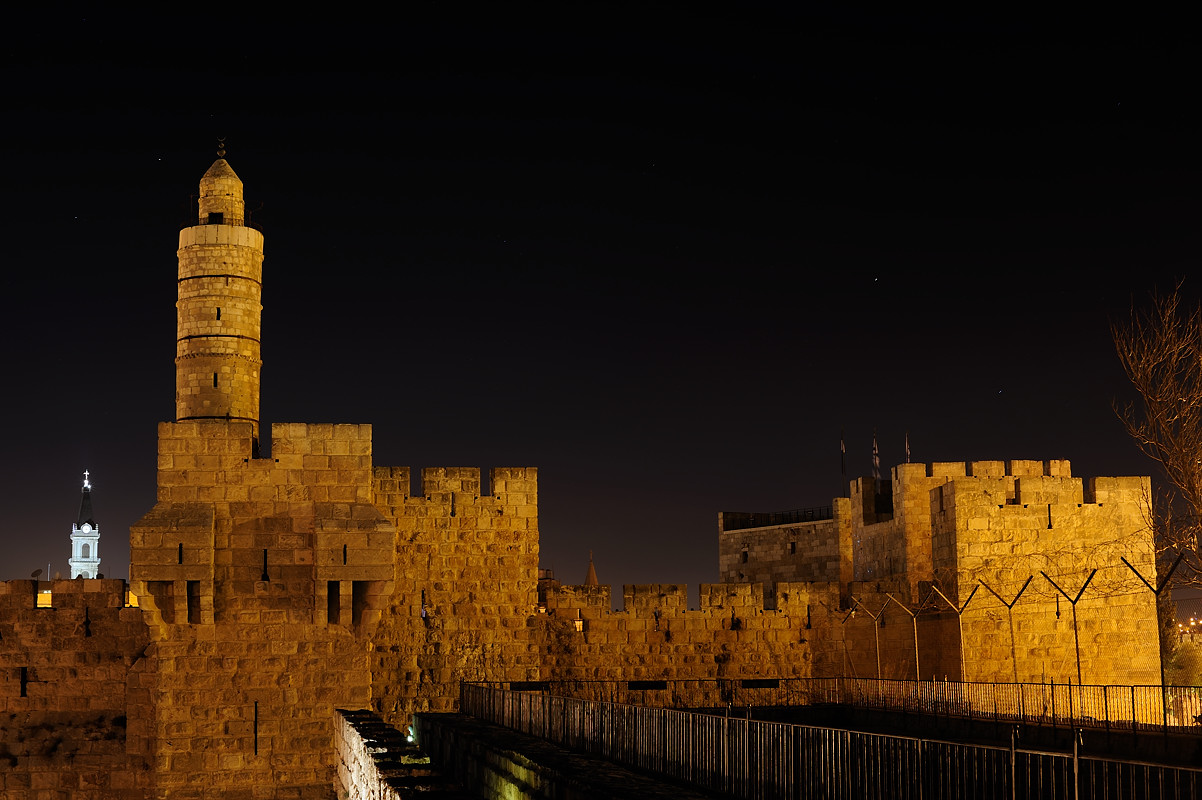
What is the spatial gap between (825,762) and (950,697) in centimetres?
823

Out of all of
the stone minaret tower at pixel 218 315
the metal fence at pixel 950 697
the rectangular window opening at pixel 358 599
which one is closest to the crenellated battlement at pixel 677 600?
the metal fence at pixel 950 697

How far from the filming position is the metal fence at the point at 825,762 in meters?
6.80

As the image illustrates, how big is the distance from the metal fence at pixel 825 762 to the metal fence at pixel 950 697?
9.75ft

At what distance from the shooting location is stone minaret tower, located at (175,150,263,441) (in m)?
19.3

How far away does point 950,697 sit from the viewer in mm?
15367

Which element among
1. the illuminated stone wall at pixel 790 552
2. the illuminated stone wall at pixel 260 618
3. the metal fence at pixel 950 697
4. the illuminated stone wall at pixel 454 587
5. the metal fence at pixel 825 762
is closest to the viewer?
the metal fence at pixel 825 762

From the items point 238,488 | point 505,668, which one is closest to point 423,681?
point 505,668

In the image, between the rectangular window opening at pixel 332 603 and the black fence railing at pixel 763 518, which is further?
the black fence railing at pixel 763 518

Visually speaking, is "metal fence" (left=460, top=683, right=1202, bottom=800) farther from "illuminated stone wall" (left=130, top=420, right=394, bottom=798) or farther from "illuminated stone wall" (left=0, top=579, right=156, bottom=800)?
"illuminated stone wall" (left=0, top=579, right=156, bottom=800)

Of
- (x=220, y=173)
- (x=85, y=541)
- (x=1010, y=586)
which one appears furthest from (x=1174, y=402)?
(x=85, y=541)

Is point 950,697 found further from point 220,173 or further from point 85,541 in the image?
point 85,541

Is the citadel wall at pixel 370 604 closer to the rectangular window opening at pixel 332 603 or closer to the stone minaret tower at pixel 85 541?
the rectangular window opening at pixel 332 603

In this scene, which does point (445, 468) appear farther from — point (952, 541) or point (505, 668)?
point (952, 541)

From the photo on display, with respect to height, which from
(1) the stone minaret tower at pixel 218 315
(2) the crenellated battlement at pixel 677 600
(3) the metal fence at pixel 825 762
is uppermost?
(1) the stone minaret tower at pixel 218 315
